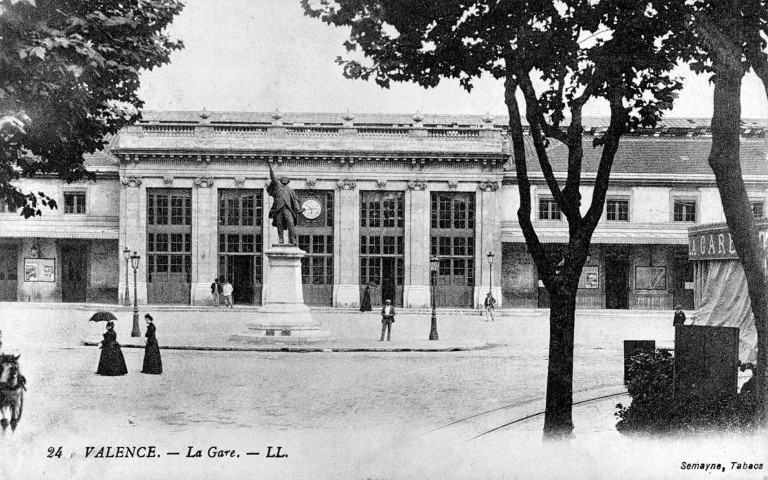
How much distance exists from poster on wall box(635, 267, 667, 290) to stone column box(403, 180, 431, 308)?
10.2 metres

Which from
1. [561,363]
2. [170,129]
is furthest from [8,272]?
[561,363]

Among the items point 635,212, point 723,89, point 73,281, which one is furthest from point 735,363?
point 73,281

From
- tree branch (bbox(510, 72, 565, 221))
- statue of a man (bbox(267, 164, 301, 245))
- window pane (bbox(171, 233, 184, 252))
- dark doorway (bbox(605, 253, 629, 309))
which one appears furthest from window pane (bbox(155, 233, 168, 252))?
tree branch (bbox(510, 72, 565, 221))

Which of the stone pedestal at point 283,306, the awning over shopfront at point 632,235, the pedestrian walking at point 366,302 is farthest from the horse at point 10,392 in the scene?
the awning over shopfront at point 632,235

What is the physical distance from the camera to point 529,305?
39.9 metres

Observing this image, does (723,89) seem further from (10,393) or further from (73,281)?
(73,281)

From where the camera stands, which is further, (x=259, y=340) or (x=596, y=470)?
(x=259, y=340)

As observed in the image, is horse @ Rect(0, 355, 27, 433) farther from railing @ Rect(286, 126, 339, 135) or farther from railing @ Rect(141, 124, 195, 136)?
railing @ Rect(141, 124, 195, 136)

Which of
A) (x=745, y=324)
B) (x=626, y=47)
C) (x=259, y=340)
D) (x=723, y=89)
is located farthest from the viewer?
(x=259, y=340)

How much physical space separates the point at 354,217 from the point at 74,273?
13766 millimetres

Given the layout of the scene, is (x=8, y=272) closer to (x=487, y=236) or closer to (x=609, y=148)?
(x=487, y=236)

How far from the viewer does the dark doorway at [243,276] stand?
128 ft

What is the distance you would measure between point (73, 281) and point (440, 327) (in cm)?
1981

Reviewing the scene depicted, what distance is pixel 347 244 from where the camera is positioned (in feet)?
130
